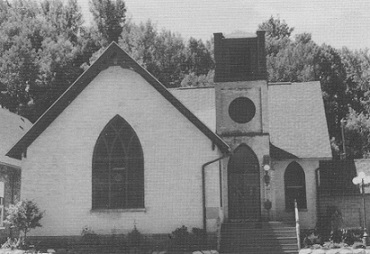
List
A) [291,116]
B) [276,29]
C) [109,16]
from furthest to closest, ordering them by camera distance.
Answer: [276,29], [109,16], [291,116]

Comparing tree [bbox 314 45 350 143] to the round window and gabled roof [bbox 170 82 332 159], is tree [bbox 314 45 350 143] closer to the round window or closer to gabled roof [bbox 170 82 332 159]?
gabled roof [bbox 170 82 332 159]

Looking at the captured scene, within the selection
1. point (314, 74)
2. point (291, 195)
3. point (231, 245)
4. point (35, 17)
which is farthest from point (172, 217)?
point (35, 17)

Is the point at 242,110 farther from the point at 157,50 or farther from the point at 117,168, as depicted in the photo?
the point at 157,50

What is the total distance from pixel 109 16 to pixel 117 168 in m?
36.6

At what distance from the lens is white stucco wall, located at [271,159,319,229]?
28.4 metres

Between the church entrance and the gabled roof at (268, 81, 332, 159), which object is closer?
the church entrance

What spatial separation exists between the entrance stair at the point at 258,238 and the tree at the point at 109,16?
35.7 meters

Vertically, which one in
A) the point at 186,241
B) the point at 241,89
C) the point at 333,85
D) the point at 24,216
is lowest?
the point at 186,241

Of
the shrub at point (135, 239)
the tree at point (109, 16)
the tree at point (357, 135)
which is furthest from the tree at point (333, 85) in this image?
the shrub at point (135, 239)

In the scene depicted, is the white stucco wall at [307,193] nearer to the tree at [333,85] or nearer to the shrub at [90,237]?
the shrub at [90,237]

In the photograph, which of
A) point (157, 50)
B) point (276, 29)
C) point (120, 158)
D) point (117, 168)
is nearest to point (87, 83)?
point (120, 158)

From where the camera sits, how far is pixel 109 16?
193ft

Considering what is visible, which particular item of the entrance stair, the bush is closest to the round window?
the entrance stair

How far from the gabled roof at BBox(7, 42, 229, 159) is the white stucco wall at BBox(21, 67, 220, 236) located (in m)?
0.23
